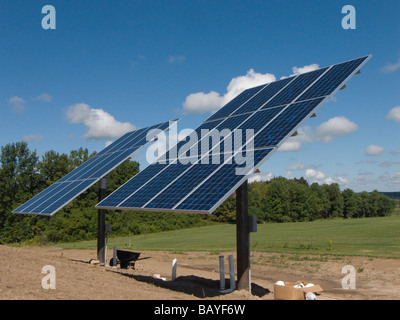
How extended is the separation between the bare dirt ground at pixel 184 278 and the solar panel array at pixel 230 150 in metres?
3.01

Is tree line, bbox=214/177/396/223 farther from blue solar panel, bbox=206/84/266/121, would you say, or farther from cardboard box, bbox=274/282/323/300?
cardboard box, bbox=274/282/323/300

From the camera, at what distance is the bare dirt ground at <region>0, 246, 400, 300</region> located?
11.6 m

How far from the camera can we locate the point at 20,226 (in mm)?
63688

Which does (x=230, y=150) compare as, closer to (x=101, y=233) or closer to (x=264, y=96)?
(x=264, y=96)

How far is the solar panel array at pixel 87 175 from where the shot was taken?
18797 mm

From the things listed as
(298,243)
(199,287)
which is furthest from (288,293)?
(298,243)

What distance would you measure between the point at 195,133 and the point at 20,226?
5538 centimetres

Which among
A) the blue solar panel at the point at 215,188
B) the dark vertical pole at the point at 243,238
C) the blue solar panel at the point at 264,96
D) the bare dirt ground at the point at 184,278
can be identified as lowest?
the bare dirt ground at the point at 184,278

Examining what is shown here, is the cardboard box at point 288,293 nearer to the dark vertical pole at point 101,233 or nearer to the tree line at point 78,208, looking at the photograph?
the dark vertical pole at point 101,233

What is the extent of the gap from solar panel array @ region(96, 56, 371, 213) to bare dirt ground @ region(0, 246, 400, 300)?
9.88 feet

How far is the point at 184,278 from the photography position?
19.3 meters

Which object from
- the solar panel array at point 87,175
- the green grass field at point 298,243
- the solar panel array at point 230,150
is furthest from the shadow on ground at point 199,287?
the green grass field at point 298,243
